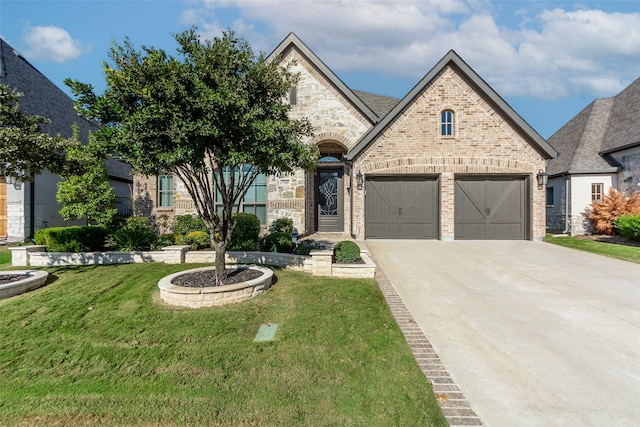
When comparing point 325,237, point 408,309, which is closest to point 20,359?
point 408,309

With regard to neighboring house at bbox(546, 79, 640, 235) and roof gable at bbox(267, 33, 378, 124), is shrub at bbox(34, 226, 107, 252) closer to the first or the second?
roof gable at bbox(267, 33, 378, 124)

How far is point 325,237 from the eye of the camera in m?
13.4

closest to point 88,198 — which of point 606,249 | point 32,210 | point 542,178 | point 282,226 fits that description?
point 32,210

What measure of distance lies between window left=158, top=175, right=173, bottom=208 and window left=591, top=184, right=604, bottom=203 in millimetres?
22006

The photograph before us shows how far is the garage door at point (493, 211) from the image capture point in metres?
13.0

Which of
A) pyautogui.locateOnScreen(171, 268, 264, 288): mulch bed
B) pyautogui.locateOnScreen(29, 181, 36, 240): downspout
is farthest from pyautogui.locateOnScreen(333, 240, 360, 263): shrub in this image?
pyautogui.locateOnScreen(29, 181, 36, 240): downspout

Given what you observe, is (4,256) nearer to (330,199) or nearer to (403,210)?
(330,199)

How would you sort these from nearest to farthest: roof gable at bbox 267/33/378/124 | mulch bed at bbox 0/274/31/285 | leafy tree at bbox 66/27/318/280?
leafy tree at bbox 66/27/318/280 < mulch bed at bbox 0/274/31/285 < roof gable at bbox 267/33/378/124

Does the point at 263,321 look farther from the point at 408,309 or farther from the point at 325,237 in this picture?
the point at 325,237

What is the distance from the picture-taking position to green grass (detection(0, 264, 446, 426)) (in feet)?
9.93

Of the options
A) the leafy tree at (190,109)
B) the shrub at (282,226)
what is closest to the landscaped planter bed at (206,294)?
the leafy tree at (190,109)

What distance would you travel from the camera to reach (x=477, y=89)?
1272 cm

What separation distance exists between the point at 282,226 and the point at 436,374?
10.1 meters

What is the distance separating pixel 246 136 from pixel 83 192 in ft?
38.0
